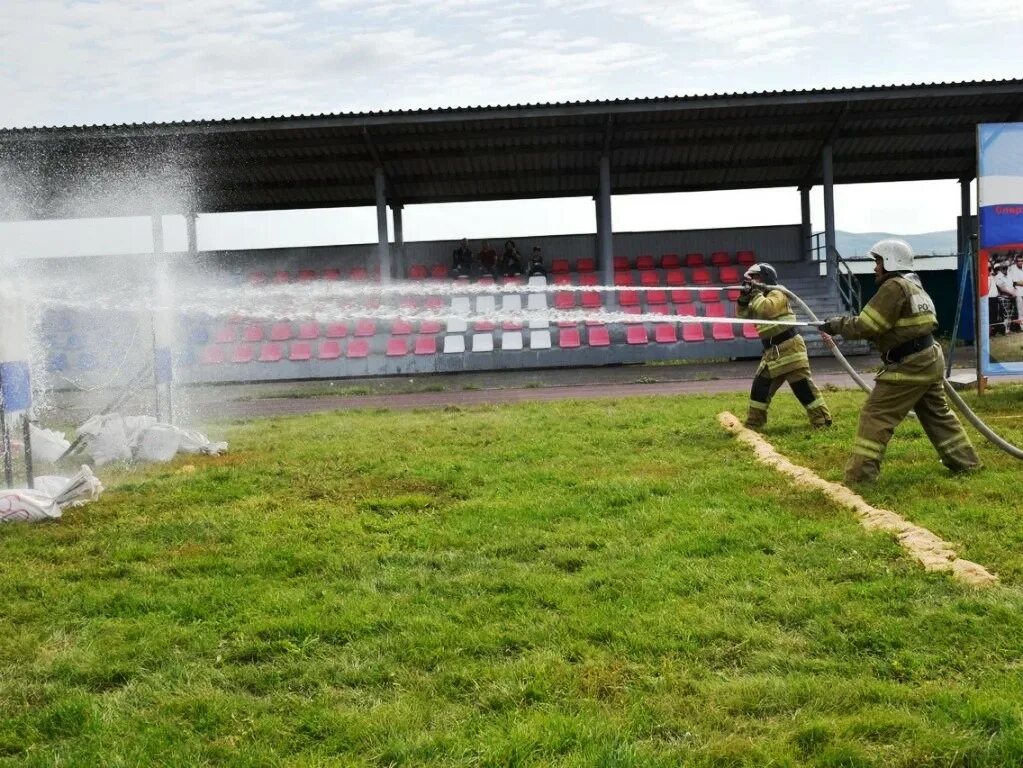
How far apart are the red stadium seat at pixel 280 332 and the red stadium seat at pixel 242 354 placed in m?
0.70

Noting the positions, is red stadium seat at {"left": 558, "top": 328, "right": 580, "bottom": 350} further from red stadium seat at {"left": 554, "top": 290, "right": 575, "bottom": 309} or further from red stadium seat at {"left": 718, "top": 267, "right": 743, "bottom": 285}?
red stadium seat at {"left": 718, "top": 267, "right": 743, "bottom": 285}

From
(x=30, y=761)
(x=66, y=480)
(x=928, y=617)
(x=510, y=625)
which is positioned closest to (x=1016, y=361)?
(x=928, y=617)

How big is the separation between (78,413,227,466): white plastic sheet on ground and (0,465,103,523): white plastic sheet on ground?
2.01 m

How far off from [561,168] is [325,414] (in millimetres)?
12779

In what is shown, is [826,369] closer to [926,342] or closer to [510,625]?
[926,342]

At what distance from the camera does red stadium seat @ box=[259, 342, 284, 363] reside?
21.6 meters

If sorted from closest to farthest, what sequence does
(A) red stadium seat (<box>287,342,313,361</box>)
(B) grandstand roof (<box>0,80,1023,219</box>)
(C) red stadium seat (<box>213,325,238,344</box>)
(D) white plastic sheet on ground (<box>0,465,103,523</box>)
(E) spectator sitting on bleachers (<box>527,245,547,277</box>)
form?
(D) white plastic sheet on ground (<box>0,465,103,523</box>)
(B) grandstand roof (<box>0,80,1023,219</box>)
(A) red stadium seat (<box>287,342,313,361</box>)
(C) red stadium seat (<box>213,325,238,344</box>)
(E) spectator sitting on bleachers (<box>527,245,547,277</box>)

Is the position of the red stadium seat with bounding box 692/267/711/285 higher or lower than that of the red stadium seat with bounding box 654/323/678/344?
higher

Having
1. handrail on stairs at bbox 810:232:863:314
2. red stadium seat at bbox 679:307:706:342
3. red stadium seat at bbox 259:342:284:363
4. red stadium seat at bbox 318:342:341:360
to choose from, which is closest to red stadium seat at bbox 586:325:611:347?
red stadium seat at bbox 679:307:706:342

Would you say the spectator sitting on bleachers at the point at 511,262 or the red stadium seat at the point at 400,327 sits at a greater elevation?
the spectator sitting on bleachers at the point at 511,262

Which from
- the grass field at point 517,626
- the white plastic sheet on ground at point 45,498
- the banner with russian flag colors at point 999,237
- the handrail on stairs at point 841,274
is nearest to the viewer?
the grass field at point 517,626

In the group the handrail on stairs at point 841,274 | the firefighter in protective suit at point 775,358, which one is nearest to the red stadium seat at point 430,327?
the handrail on stairs at point 841,274

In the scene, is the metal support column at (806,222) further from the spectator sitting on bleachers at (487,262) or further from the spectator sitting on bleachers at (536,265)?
the spectator sitting on bleachers at (487,262)

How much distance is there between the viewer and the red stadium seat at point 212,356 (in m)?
21.8
